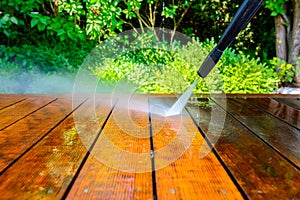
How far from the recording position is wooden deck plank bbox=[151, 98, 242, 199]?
2.15 feet

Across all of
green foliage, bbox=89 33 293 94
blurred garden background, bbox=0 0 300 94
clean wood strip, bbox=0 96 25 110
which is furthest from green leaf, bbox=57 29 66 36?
clean wood strip, bbox=0 96 25 110

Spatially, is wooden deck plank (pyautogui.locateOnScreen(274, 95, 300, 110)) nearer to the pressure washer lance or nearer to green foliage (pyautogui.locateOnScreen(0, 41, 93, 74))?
the pressure washer lance

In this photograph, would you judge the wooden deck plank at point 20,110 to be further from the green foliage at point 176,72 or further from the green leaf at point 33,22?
the green leaf at point 33,22

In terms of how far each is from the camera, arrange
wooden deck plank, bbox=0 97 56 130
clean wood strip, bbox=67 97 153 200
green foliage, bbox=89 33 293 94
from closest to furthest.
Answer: clean wood strip, bbox=67 97 153 200
wooden deck plank, bbox=0 97 56 130
green foliage, bbox=89 33 293 94

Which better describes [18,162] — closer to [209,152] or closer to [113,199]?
[113,199]

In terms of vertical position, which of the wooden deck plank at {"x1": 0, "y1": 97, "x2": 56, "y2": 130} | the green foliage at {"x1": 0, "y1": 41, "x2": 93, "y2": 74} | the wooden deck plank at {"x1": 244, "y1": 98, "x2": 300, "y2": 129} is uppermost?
the green foliage at {"x1": 0, "y1": 41, "x2": 93, "y2": 74}

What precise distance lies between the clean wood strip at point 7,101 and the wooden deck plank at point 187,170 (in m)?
0.81

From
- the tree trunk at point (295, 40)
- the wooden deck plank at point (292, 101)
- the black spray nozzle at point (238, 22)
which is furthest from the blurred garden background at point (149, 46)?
the black spray nozzle at point (238, 22)

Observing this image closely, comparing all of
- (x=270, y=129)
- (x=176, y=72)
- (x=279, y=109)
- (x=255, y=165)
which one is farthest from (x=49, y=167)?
(x=176, y=72)

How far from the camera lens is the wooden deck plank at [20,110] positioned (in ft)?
3.96

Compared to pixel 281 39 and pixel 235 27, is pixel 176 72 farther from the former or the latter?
pixel 235 27

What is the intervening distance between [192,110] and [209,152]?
55 cm

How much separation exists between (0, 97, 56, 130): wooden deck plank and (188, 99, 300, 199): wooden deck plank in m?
0.72

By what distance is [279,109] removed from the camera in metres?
1.48
